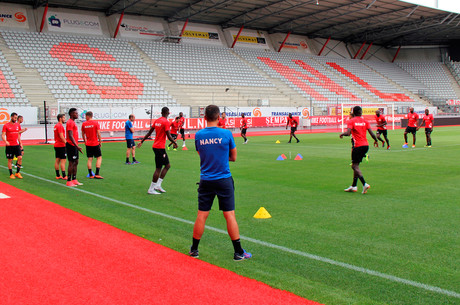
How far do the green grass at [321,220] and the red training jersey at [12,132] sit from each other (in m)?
1.19

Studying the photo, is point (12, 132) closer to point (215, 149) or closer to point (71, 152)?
point (71, 152)

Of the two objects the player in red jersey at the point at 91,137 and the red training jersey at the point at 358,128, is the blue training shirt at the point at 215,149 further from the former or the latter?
the player in red jersey at the point at 91,137

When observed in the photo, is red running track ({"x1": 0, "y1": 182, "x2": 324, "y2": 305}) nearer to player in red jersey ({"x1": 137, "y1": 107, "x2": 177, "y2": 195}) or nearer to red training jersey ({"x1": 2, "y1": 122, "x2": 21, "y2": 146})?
player in red jersey ({"x1": 137, "y1": 107, "x2": 177, "y2": 195})

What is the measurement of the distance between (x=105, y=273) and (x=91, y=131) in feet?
28.4

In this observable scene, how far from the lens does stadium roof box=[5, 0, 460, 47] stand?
4300 cm

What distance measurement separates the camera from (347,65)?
6084cm

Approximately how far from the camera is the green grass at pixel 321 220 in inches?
193

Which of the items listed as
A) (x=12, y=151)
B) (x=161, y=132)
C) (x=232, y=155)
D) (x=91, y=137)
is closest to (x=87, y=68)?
(x=12, y=151)

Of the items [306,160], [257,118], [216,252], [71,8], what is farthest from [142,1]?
[216,252]

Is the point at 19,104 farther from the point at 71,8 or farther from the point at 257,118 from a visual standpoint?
the point at 257,118

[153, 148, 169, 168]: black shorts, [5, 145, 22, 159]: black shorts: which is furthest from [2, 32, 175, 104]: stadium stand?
[153, 148, 169, 168]: black shorts

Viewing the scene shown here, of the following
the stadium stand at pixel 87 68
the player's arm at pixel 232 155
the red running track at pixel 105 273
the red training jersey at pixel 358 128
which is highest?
the stadium stand at pixel 87 68

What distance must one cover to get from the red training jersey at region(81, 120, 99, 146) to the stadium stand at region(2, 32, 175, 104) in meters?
23.0

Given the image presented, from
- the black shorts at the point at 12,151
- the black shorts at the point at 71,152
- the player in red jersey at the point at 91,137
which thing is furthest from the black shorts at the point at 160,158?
the black shorts at the point at 12,151
